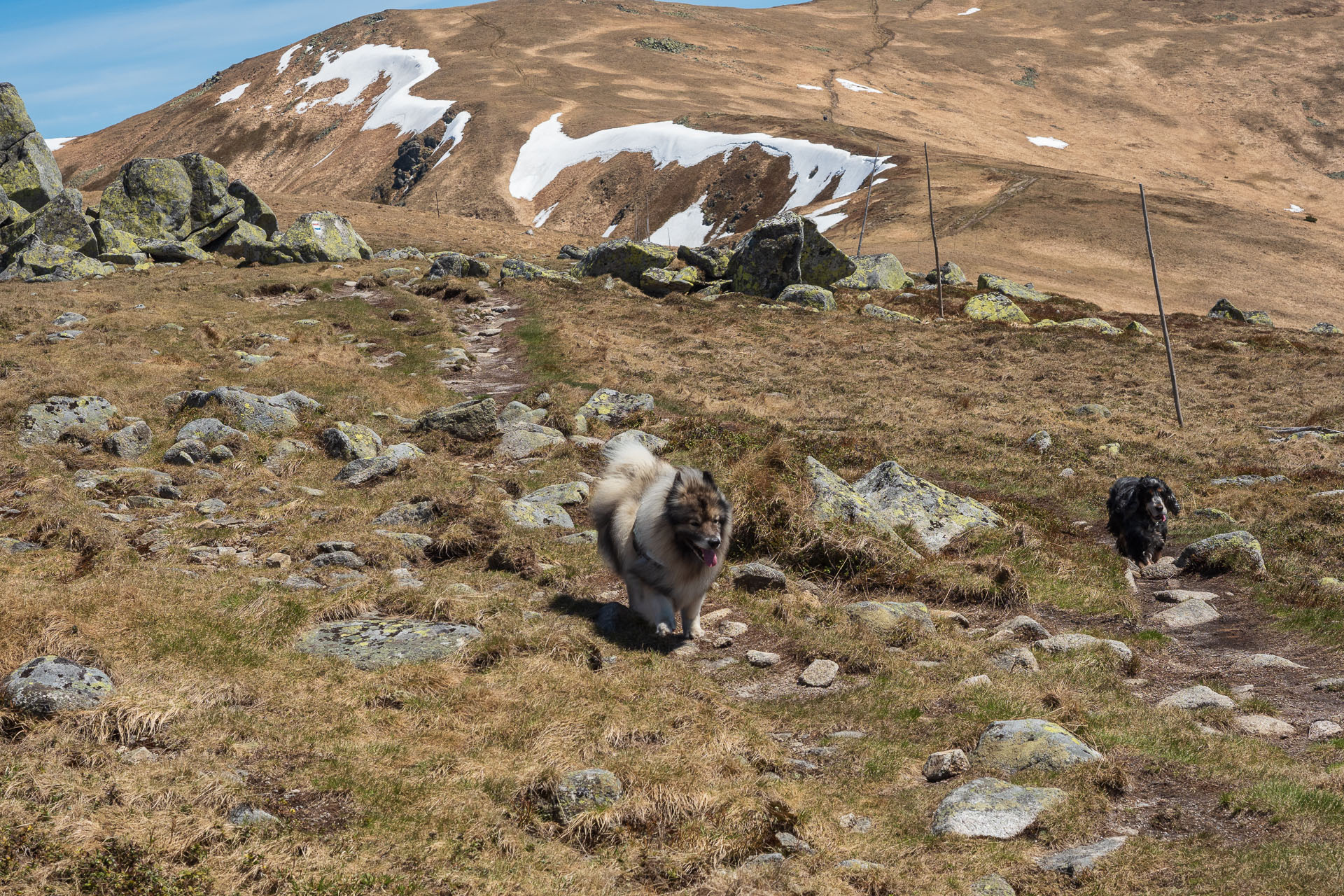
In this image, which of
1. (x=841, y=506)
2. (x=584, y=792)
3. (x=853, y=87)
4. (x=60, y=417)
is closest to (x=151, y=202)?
(x=60, y=417)

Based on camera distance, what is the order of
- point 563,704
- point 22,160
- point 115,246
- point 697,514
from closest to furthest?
point 563,704 → point 697,514 → point 115,246 → point 22,160

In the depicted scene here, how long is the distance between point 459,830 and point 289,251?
151ft

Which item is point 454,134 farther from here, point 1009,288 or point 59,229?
point 1009,288

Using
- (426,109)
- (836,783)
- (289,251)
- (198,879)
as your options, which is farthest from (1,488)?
(426,109)

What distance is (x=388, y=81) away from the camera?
146375 mm

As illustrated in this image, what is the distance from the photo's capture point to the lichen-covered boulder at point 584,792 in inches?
258

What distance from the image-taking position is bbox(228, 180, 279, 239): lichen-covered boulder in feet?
170

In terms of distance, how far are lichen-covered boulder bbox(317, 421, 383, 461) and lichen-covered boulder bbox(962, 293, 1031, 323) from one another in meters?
36.0

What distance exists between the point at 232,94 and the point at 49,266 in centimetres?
14032

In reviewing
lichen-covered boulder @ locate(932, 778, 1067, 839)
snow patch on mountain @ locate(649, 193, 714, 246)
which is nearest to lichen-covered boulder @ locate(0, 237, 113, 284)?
lichen-covered boulder @ locate(932, 778, 1067, 839)

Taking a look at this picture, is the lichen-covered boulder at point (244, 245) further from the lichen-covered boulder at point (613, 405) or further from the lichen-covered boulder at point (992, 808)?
the lichen-covered boulder at point (992, 808)

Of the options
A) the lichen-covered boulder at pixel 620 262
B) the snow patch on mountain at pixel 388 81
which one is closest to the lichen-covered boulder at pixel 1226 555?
the lichen-covered boulder at pixel 620 262

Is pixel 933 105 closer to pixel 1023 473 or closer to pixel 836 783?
pixel 1023 473

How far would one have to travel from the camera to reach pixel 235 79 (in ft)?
544
